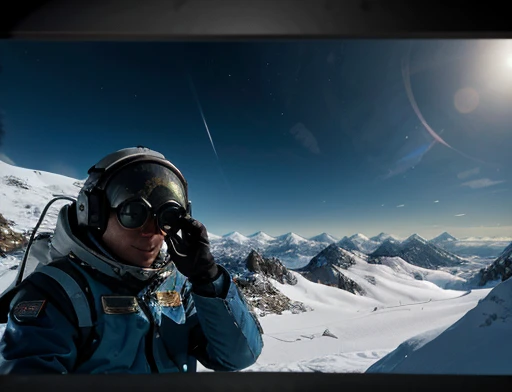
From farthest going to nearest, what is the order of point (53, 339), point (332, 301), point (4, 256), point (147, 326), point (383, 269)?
1. point (383, 269)
2. point (332, 301)
3. point (4, 256)
4. point (147, 326)
5. point (53, 339)

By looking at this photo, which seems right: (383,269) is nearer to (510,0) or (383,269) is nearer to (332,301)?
(332,301)

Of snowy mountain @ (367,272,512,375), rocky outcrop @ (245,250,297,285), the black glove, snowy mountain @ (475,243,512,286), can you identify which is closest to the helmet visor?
the black glove

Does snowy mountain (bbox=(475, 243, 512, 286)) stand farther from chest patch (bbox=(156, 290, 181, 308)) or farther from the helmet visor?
the helmet visor

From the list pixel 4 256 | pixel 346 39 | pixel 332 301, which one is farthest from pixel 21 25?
pixel 332 301

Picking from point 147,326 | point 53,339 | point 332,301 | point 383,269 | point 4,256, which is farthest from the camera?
point 383,269

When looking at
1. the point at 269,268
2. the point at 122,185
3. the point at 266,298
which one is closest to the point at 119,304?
the point at 122,185

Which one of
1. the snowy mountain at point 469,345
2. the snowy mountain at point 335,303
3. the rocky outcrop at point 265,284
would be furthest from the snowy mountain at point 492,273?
the snowy mountain at point 469,345
